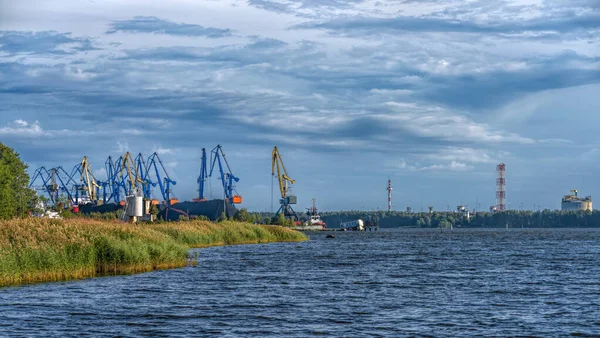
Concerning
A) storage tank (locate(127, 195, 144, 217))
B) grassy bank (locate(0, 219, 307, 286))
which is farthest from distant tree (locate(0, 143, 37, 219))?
grassy bank (locate(0, 219, 307, 286))

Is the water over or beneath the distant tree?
beneath

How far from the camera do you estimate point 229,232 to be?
120 metres

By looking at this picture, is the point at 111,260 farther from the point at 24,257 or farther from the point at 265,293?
the point at 265,293

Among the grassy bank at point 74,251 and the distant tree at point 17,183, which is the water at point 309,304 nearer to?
the grassy bank at point 74,251

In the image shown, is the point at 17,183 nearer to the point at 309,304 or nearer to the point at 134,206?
the point at 134,206

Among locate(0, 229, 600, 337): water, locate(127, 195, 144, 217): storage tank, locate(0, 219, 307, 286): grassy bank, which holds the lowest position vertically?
locate(0, 229, 600, 337): water

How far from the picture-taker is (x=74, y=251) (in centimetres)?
5025

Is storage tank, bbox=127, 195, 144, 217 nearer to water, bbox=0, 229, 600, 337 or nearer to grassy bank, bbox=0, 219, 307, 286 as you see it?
grassy bank, bbox=0, 219, 307, 286

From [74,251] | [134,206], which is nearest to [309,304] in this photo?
[74,251]

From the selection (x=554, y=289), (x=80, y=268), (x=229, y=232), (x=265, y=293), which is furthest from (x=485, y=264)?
(x=229, y=232)

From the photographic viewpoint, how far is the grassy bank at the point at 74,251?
150ft

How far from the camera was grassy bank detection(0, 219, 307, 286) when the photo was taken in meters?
45.7

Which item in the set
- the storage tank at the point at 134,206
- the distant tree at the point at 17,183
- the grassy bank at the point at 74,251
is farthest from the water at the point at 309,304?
the distant tree at the point at 17,183

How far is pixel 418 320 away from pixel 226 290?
637 inches
